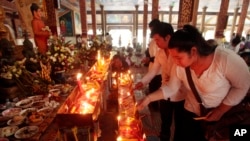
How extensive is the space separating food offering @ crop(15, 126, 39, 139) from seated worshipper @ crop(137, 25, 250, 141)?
136 cm

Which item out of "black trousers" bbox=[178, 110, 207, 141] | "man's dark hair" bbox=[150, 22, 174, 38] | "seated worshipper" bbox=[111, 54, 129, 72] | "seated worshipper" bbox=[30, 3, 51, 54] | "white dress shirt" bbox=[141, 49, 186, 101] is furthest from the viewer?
"seated worshipper" bbox=[111, 54, 129, 72]

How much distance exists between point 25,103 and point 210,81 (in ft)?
6.49

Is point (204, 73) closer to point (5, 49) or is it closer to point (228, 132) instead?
point (228, 132)

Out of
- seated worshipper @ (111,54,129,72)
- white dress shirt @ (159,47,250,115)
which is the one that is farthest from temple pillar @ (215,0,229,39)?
white dress shirt @ (159,47,250,115)

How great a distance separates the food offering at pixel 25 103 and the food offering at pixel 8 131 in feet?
1.34

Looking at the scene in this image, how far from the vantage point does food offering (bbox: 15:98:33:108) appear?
1.89 metres

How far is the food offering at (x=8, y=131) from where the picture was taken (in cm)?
141

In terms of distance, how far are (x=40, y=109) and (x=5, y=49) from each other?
144cm

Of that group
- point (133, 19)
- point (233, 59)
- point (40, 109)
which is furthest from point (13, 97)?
point (133, 19)

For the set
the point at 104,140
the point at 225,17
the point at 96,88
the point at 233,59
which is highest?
the point at 225,17

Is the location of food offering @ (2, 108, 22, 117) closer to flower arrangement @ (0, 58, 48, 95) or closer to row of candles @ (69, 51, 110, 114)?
flower arrangement @ (0, 58, 48, 95)

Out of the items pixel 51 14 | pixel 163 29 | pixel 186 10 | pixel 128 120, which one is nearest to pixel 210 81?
pixel 163 29

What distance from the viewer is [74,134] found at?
5.25 ft

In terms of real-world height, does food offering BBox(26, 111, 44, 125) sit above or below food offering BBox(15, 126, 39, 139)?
above
